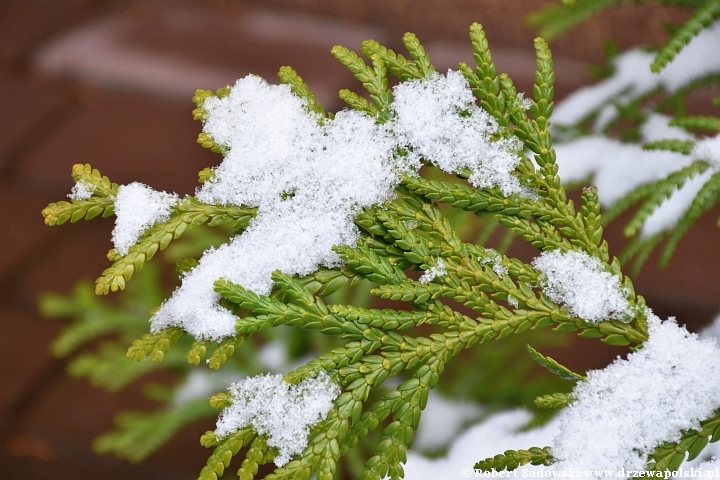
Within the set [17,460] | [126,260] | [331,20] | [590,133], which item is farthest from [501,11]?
[17,460]

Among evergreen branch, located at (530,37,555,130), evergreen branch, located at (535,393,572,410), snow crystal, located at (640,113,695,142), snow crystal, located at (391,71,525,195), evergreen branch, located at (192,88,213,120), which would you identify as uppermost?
snow crystal, located at (640,113,695,142)

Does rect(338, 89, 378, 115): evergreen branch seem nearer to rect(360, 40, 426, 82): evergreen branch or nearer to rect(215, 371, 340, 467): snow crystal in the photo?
rect(360, 40, 426, 82): evergreen branch


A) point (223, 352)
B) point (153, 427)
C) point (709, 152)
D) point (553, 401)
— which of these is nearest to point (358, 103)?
point (223, 352)

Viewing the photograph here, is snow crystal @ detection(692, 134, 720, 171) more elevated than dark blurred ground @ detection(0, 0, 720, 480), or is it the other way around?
dark blurred ground @ detection(0, 0, 720, 480)

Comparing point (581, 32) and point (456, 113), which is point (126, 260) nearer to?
point (456, 113)

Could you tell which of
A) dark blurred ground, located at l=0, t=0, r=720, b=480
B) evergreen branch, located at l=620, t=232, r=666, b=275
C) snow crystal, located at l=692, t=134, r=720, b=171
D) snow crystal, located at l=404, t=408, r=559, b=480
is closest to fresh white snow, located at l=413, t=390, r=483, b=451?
snow crystal, located at l=404, t=408, r=559, b=480

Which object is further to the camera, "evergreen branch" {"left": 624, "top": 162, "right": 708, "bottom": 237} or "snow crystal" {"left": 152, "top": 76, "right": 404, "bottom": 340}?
"evergreen branch" {"left": 624, "top": 162, "right": 708, "bottom": 237}

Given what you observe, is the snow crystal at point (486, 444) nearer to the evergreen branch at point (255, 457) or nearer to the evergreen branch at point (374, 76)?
the evergreen branch at point (255, 457)
